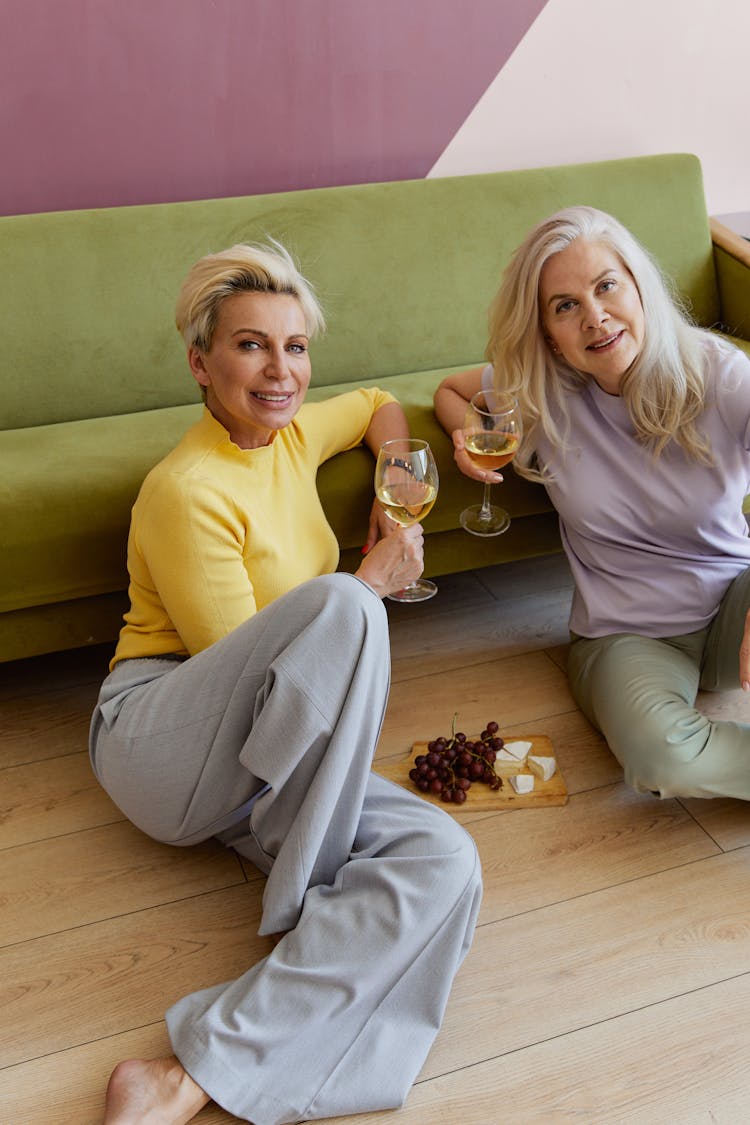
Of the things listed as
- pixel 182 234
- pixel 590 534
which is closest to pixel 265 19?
pixel 182 234

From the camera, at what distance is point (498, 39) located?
2.94 metres

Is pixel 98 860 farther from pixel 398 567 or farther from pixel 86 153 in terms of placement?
pixel 86 153

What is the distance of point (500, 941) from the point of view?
5.72ft

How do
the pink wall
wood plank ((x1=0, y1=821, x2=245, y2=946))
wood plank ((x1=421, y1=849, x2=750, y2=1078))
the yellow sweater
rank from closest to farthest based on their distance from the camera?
wood plank ((x1=421, y1=849, x2=750, y2=1078))
the yellow sweater
wood plank ((x1=0, y1=821, x2=245, y2=946))
the pink wall

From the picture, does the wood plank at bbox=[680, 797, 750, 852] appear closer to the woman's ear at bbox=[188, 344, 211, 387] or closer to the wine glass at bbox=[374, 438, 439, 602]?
the wine glass at bbox=[374, 438, 439, 602]

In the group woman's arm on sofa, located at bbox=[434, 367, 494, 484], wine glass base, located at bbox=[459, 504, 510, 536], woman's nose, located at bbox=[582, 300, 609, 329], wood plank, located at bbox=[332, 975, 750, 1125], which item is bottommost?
wood plank, located at bbox=[332, 975, 750, 1125]

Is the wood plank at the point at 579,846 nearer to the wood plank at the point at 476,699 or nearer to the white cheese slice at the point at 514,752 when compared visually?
the white cheese slice at the point at 514,752

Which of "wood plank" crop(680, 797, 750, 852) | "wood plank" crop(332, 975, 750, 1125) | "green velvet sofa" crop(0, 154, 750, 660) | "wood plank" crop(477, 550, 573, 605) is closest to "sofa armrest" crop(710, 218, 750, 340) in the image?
"green velvet sofa" crop(0, 154, 750, 660)

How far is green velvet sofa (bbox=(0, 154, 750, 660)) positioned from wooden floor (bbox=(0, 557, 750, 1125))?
0.37 m

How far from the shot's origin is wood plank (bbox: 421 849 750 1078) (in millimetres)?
1604

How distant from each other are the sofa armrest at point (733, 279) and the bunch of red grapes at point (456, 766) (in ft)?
4.35

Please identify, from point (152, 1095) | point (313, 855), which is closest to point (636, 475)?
point (313, 855)

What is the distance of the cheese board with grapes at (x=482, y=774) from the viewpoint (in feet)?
6.59

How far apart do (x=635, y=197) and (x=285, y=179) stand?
35.6 inches
